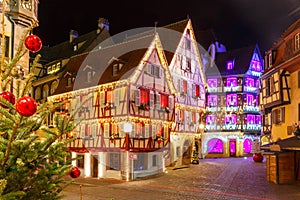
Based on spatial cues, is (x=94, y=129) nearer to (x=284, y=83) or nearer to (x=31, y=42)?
(x=284, y=83)

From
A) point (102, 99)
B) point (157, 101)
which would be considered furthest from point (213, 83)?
point (102, 99)

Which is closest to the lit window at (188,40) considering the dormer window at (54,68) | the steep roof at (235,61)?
the steep roof at (235,61)

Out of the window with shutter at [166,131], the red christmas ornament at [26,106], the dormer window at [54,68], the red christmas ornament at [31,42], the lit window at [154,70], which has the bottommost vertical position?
the window with shutter at [166,131]

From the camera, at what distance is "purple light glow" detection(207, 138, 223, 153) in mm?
48000

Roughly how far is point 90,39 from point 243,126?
2310 centimetres

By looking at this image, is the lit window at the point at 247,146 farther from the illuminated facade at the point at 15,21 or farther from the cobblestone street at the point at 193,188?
the illuminated facade at the point at 15,21

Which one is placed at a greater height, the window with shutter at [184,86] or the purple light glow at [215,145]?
the window with shutter at [184,86]

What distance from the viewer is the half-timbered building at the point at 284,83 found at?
Result: 2461cm

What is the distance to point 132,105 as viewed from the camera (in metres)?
28.8

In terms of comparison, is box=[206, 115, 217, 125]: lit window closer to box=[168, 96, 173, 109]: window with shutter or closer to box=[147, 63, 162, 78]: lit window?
box=[168, 96, 173, 109]: window with shutter

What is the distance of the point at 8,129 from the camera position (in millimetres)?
4688

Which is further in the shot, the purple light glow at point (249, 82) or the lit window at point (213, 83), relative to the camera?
the lit window at point (213, 83)

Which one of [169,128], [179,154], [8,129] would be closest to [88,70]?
[169,128]

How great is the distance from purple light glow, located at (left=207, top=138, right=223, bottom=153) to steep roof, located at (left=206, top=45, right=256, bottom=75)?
9400 millimetres
